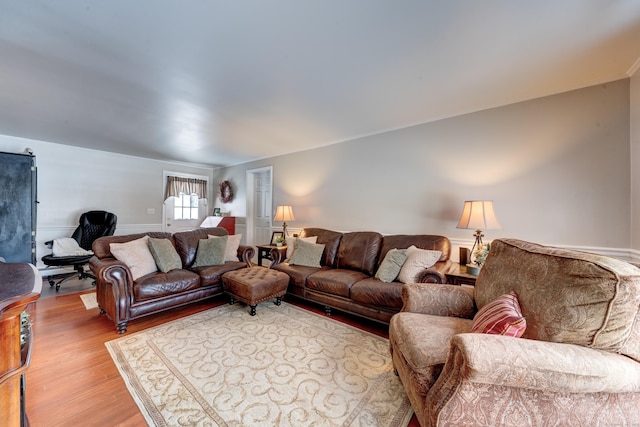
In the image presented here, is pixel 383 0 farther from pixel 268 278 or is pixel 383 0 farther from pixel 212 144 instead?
pixel 212 144

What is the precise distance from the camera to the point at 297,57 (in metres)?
1.88

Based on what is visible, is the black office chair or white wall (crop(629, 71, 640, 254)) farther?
the black office chair

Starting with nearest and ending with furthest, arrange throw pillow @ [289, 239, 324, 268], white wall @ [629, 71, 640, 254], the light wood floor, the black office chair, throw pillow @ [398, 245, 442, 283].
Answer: the light wood floor
white wall @ [629, 71, 640, 254]
throw pillow @ [398, 245, 442, 283]
throw pillow @ [289, 239, 324, 268]
the black office chair

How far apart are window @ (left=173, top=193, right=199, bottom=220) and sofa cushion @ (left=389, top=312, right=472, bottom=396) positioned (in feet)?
19.5

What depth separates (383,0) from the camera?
4.49 feet

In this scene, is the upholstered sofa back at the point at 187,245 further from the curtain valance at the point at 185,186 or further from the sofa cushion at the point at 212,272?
the curtain valance at the point at 185,186

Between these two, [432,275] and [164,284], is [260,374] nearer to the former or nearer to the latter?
[164,284]

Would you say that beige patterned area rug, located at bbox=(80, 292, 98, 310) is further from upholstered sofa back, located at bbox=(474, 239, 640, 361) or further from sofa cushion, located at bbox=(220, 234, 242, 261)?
upholstered sofa back, located at bbox=(474, 239, 640, 361)

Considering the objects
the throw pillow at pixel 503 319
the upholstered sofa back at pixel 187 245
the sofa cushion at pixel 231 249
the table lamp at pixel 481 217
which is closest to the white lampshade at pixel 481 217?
the table lamp at pixel 481 217

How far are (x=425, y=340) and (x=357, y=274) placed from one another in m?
1.66

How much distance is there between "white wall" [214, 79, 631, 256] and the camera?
2.23 m

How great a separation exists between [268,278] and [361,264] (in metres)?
1.19

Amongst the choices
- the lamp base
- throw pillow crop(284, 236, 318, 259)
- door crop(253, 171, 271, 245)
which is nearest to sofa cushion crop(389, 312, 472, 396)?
the lamp base

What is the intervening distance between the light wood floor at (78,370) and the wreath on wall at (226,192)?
3.44 m
